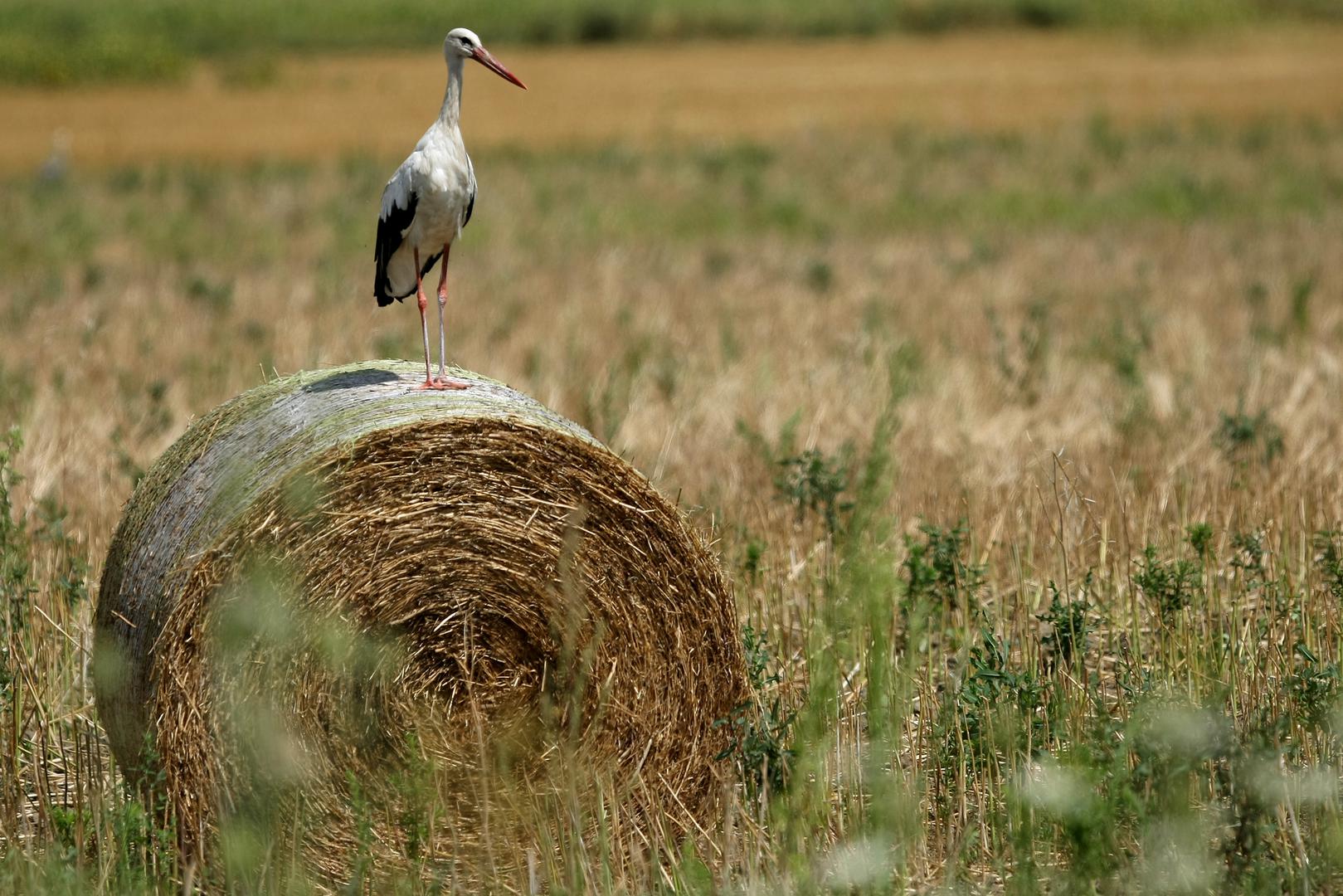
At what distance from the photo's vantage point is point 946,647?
223 inches

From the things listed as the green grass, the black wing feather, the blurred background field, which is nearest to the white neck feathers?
the black wing feather

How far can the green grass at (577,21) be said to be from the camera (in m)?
46.8

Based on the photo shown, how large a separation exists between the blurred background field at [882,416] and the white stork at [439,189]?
3.63ft

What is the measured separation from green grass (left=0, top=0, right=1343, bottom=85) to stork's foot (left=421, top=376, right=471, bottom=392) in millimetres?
41578

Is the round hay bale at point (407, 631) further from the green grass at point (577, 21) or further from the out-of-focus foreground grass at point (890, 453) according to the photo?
the green grass at point (577, 21)

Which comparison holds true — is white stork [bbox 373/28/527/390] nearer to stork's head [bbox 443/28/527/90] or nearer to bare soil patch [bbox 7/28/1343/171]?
stork's head [bbox 443/28/527/90]

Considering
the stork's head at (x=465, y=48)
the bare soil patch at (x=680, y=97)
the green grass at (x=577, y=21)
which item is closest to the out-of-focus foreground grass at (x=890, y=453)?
the stork's head at (x=465, y=48)

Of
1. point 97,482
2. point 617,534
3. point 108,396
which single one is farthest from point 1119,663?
point 108,396

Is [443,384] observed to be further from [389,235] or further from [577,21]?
[577,21]

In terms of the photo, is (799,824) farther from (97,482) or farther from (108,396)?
(108,396)

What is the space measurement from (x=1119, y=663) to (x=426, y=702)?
2287 millimetres

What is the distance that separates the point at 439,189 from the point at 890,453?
2795 mm

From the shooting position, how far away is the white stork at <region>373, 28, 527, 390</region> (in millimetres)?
4695

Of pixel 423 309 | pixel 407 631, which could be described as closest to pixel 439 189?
pixel 423 309
